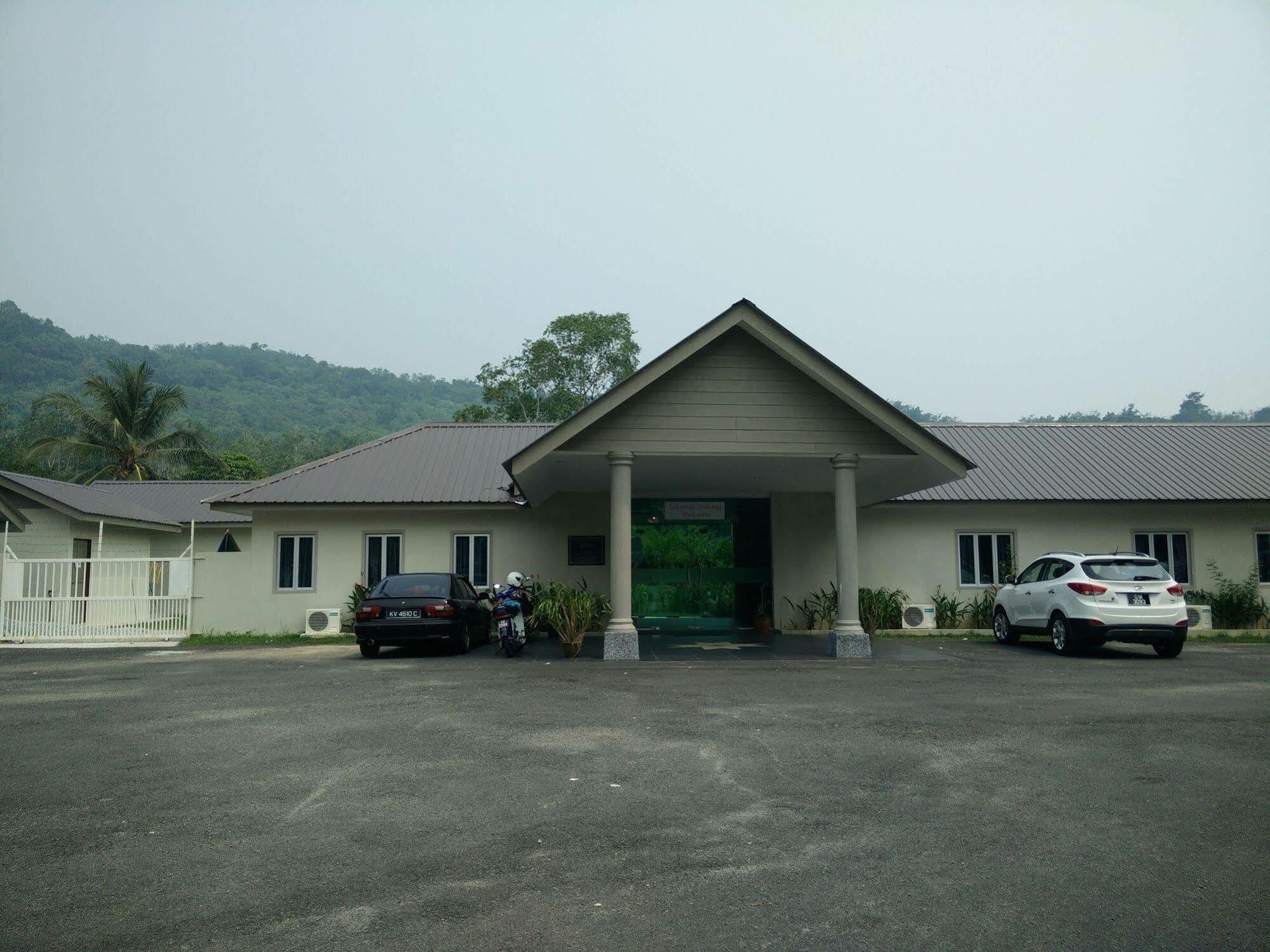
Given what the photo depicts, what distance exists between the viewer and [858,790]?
6512 millimetres

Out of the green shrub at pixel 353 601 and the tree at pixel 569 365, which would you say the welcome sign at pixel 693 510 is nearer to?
the green shrub at pixel 353 601

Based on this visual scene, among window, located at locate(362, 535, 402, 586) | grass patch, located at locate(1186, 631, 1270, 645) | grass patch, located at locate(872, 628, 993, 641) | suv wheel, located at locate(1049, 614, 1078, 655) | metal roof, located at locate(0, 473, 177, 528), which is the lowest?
grass patch, located at locate(1186, 631, 1270, 645)

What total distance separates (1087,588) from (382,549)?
48.5ft

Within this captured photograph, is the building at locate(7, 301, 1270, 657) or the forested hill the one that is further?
the forested hill

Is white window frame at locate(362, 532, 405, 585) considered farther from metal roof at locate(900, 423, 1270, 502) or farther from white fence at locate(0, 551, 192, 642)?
metal roof at locate(900, 423, 1270, 502)

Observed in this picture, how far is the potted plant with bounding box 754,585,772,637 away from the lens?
2120 cm

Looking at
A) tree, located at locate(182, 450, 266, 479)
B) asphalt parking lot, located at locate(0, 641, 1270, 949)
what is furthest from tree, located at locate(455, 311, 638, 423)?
asphalt parking lot, located at locate(0, 641, 1270, 949)

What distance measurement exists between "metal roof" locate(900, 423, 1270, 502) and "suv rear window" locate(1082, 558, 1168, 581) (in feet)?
19.6

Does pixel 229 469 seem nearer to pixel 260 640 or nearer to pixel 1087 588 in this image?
pixel 260 640

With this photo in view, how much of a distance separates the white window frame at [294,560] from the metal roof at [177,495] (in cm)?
772

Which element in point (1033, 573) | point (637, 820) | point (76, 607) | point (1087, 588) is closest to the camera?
point (637, 820)

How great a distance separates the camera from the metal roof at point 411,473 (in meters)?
21.3

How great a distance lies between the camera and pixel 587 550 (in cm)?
2220

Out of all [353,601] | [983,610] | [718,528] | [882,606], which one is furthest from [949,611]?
[353,601]
